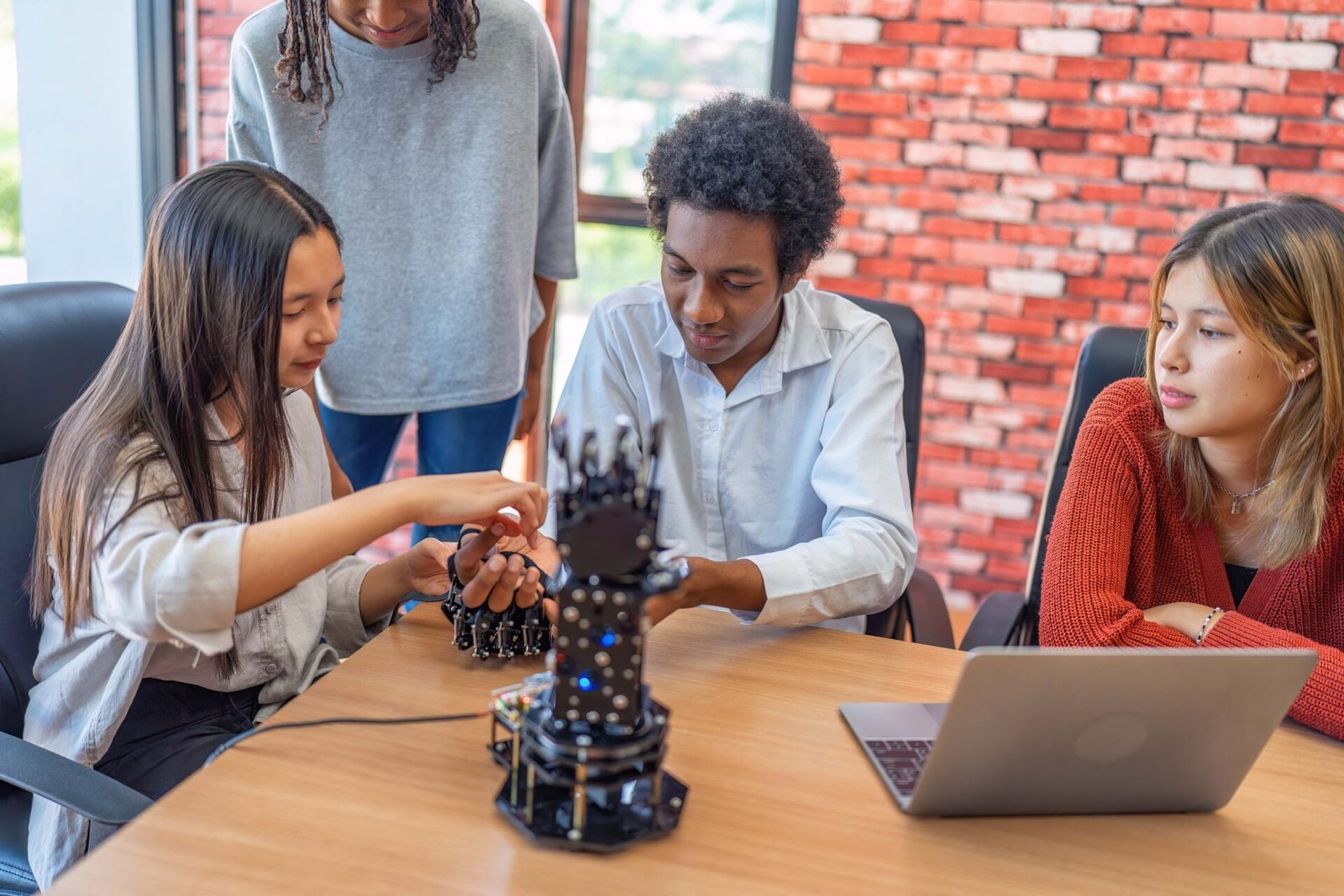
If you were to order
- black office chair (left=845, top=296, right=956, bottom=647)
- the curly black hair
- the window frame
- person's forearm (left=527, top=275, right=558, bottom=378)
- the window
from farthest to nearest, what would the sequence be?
the window frame, the window, person's forearm (left=527, top=275, right=558, bottom=378), black office chair (left=845, top=296, right=956, bottom=647), the curly black hair

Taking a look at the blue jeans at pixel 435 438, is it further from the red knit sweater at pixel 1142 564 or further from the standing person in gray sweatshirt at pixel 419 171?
the red knit sweater at pixel 1142 564

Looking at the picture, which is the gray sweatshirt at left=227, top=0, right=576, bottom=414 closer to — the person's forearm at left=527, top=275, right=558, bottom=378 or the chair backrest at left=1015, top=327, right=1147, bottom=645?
the person's forearm at left=527, top=275, right=558, bottom=378

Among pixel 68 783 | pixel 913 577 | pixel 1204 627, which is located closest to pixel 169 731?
pixel 68 783

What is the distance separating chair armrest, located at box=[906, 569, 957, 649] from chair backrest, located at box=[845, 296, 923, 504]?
0.48 ft

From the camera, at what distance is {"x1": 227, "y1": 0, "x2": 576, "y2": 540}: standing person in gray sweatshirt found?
5.89 feet

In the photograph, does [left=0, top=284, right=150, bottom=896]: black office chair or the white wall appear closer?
[left=0, top=284, right=150, bottom=896]: black office chair

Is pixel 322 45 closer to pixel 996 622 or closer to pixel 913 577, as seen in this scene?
pixel 913 577

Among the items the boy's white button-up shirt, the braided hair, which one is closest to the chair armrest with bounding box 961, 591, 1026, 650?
the boy's white button-up shirt

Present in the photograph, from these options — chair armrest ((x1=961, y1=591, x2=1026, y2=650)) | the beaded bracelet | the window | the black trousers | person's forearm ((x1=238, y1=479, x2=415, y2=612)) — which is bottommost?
the black trousers

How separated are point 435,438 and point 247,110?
642 mm

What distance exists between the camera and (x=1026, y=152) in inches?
118

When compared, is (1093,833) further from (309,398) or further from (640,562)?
(309,398)

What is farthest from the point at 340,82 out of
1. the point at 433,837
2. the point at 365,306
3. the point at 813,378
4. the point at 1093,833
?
the point at 1093,833

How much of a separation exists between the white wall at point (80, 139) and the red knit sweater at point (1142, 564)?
7.69ft
